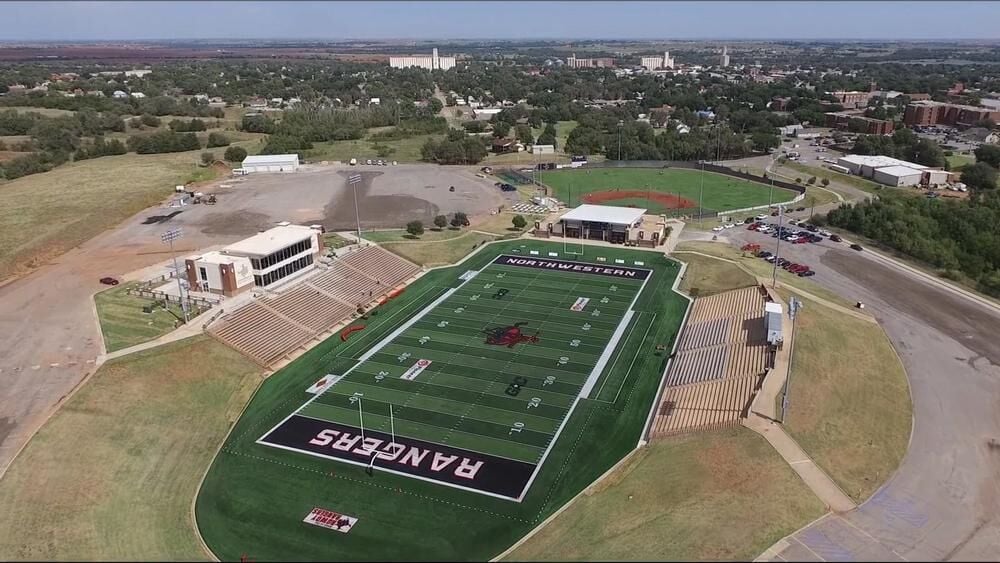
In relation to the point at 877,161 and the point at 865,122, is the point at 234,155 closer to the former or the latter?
the point at 877,161

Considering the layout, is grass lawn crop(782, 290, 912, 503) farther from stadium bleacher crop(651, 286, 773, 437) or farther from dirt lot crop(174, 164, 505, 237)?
dirt lot crop(174, 164, 505, 237)

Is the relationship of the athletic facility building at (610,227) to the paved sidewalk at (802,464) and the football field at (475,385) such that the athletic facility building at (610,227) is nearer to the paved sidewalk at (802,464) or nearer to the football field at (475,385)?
the football field at (475,385)

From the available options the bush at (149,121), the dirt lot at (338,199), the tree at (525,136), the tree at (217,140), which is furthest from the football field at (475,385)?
the bush at (149,121)

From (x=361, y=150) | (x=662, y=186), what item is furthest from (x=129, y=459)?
(x=361, y=150)

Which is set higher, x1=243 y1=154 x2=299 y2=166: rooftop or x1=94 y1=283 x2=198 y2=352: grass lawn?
x1=243 y1=154 x2=299 y2=166: rooftop

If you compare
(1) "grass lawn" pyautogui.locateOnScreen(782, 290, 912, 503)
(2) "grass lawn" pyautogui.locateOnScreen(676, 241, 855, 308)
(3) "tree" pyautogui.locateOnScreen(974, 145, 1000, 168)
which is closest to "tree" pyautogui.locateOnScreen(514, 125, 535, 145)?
(2) "grass lawn" pyautogui.locateOnScreen(676, 241, 855, 308)

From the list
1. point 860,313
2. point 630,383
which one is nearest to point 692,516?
point 630,383

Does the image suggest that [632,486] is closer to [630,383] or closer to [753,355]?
[630,383]
